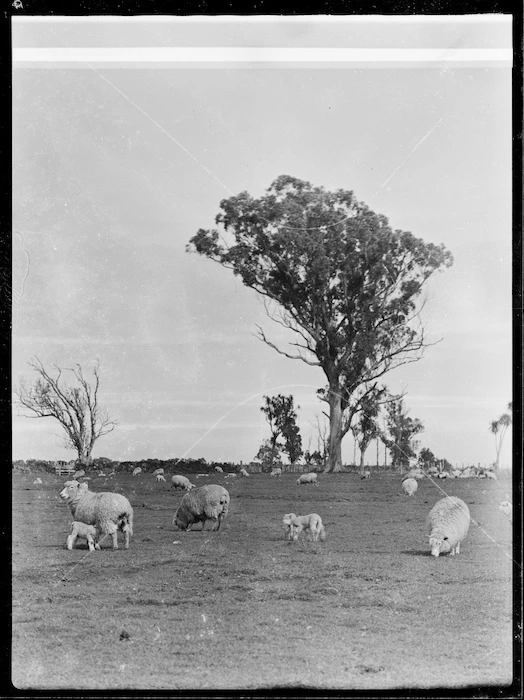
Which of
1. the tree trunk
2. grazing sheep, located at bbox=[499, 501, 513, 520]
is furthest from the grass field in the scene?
the tree trunk

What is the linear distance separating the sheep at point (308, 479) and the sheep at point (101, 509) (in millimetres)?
1086

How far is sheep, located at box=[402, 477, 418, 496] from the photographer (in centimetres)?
486

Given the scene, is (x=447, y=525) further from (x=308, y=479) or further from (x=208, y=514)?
(x=208, y=514)

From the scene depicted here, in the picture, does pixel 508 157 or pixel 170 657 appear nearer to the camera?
pixel 170 657

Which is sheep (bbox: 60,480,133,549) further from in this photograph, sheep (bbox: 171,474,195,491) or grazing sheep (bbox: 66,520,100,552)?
sheep (bbox: 171,474,195,491)

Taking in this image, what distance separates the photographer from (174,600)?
4.65m

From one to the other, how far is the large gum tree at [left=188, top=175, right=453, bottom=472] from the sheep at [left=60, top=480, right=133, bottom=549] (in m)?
1.33

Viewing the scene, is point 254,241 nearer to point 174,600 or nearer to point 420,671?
point 174,600

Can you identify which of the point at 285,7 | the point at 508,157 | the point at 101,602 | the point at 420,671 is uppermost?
the point at 285,7

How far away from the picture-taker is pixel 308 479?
4.88 m

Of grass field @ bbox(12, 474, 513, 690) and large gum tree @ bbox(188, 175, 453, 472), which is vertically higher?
large gum tree @ bbox(188, 175, 453, 472)

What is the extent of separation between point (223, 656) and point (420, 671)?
1.17 meters
